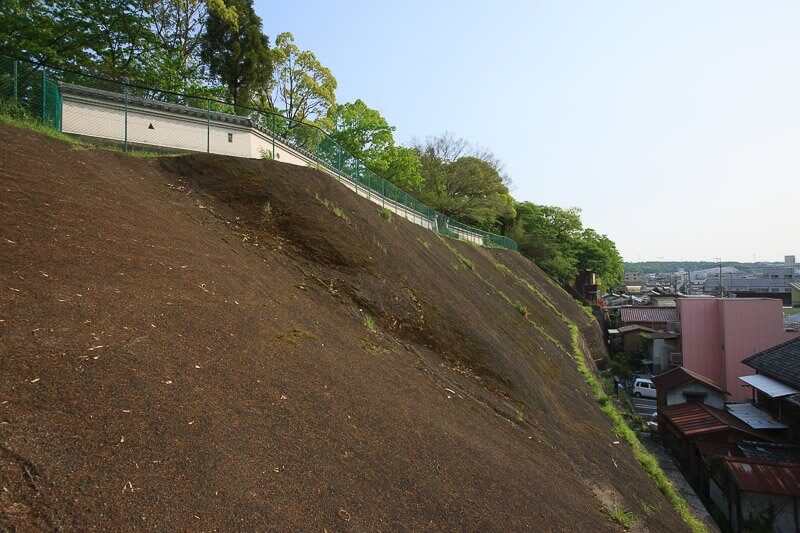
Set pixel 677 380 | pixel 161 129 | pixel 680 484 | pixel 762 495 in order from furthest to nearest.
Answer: pixel 677 380
pixel 680 484
pixel 762 495
pixel 161 129

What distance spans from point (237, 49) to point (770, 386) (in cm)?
2604

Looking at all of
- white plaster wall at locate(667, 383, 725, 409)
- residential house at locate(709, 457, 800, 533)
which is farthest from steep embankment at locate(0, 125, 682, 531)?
white plaster wall at locate(667, 383, 725, 409)

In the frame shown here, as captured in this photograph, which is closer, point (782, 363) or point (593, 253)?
point (782, 363)

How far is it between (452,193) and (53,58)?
27.9m

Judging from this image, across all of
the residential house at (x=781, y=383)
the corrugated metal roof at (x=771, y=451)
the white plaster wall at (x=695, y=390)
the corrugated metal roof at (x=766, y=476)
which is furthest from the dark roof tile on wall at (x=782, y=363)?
the corrugated metal roof at (x=766, y=476)

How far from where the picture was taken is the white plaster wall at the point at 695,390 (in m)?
20.6

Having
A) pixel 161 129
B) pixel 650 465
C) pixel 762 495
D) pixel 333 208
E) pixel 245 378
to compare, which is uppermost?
pixel 161 129

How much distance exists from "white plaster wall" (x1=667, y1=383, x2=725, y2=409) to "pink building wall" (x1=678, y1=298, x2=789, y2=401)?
2.49m

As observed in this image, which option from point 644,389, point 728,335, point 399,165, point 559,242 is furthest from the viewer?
point 559,242

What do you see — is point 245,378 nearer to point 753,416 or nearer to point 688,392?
point 753,416

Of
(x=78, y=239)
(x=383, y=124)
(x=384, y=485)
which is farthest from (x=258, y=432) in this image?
(x=383, y=124)

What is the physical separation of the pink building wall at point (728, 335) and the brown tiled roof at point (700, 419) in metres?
4.89

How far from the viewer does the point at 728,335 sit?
23906 millimetres

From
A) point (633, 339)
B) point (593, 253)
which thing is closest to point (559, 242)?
point (593, 253)
